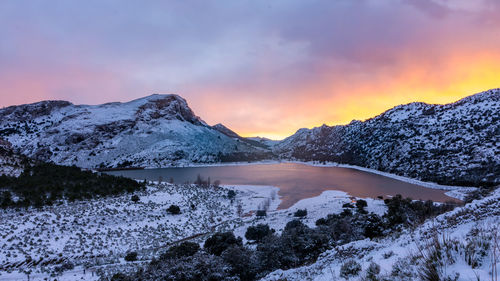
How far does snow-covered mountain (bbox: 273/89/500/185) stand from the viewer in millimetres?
68312

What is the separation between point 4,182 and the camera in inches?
1076

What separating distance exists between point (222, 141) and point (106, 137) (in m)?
84.8

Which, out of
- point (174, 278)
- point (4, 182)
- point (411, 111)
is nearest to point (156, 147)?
point (4, 182)

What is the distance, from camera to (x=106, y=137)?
509 feet

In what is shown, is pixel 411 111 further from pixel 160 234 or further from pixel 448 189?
pixel 160 234

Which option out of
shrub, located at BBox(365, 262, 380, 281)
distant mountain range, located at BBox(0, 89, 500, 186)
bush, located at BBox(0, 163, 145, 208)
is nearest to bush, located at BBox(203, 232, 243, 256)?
shrub, located at BBox(365, 262, 380, 281)

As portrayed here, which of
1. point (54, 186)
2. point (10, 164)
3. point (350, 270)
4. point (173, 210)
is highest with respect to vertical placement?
point (10, 164)

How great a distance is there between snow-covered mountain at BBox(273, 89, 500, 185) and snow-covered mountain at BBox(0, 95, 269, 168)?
9021 cm

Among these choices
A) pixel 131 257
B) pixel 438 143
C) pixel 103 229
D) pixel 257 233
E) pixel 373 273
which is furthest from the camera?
pixel 438 143

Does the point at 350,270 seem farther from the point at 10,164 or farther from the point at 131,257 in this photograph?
the point at 10,164

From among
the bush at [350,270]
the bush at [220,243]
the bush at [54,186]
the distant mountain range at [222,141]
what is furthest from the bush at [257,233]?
the distant mountain range at [222,141]

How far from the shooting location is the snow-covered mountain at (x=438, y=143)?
68.3 metres

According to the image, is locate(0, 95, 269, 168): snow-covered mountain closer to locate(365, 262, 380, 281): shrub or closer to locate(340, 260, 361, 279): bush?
locate(340, 260, 361, 279): bush

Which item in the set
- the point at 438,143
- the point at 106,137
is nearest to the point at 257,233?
the point at 438,143
